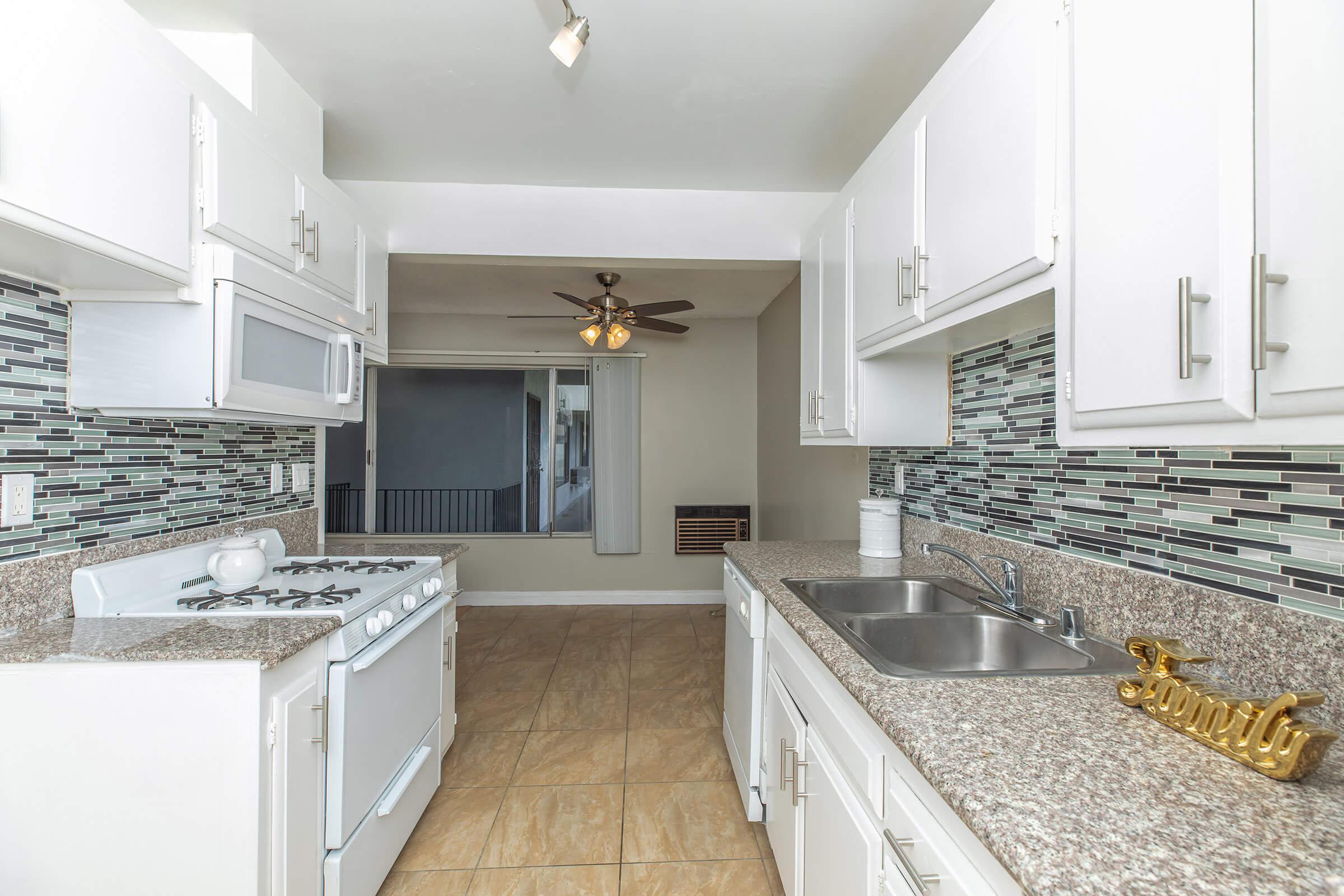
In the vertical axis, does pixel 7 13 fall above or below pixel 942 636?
above

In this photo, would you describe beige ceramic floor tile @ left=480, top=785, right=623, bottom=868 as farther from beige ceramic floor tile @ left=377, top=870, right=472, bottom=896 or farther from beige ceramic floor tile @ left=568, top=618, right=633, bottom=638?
beige ceramic floor tile @ left=568, top=618, right=633, bottom=638

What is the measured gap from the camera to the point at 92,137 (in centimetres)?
124

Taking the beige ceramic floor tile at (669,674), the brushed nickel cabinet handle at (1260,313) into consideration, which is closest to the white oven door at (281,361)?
the brushed nickel cabinet handle at (1260,313)

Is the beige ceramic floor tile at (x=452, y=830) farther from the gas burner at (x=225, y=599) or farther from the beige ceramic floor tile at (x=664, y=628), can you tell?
the beige ceramic floor tile at (x=664, y=628)

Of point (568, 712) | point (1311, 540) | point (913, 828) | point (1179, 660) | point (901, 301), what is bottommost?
point (568, 712)

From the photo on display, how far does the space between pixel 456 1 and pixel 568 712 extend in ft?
9.67

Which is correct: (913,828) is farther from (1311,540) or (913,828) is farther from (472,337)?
(472,337)

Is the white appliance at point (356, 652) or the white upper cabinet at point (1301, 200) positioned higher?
the white upper cabinet at point (1301, 200)

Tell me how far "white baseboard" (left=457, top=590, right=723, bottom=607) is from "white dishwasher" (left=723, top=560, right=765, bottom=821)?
2.91m

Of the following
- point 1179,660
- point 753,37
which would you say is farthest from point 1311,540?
point 753,37

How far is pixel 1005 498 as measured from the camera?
1848 mm

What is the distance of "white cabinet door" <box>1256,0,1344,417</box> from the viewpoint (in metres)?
0.67

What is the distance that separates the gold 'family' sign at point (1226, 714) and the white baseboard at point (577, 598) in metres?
4.49

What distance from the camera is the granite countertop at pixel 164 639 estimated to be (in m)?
1.26
